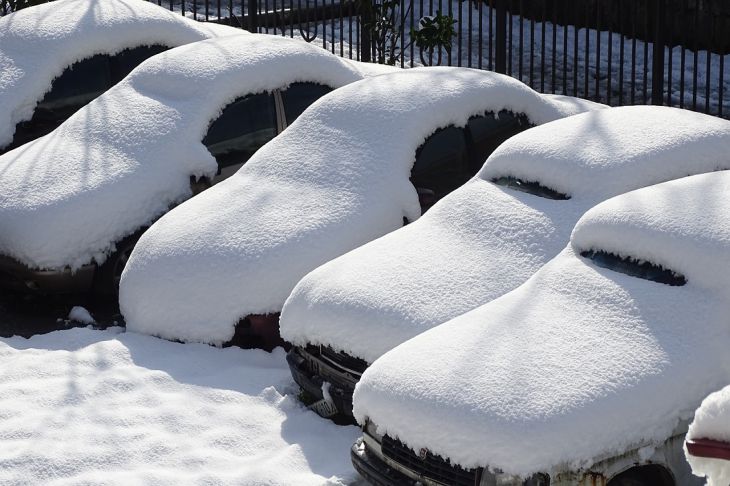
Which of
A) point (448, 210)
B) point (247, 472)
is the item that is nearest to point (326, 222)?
point (448, 210)

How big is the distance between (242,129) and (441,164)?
1.97 m

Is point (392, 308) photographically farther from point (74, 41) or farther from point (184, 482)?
point (74, 41)

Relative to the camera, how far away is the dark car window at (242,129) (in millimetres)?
10336

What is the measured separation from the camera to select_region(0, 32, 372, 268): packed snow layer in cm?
966

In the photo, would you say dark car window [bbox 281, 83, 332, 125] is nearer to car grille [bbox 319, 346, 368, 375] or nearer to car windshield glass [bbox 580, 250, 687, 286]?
car grille [bbox 319, 346, 368, 375]

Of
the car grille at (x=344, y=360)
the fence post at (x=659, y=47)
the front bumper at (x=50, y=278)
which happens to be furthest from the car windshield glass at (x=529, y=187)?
the fence post at (x=659, y=47)

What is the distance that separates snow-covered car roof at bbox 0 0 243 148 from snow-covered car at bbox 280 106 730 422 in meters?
4.80

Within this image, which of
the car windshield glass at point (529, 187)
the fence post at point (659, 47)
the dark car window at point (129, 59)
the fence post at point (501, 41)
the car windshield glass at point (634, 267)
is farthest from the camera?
the fence post at point (501, 41)

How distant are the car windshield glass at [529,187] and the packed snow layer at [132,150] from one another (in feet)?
9.48

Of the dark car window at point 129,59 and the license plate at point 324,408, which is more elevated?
the dark car window at point 129,59

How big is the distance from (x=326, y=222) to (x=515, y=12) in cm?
1049

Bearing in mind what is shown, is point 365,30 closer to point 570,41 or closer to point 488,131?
point 570,41

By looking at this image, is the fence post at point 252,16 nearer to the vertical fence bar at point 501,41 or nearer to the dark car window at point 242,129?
the vertical fence bar at point 501,41

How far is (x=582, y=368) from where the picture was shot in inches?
237
